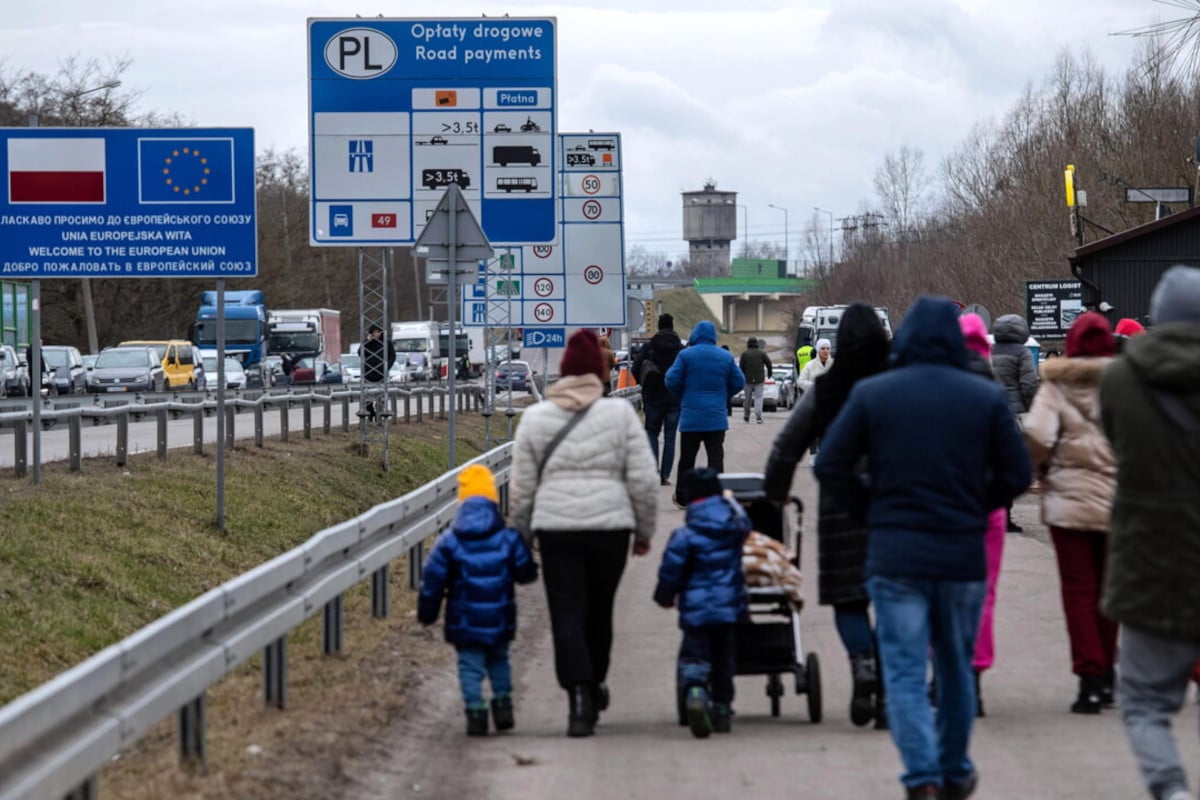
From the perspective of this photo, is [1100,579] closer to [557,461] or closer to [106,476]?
[557,461]

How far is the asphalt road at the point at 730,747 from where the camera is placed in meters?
7.08

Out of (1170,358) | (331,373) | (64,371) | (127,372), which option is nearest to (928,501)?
(1170,358)

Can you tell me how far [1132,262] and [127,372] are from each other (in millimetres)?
26777

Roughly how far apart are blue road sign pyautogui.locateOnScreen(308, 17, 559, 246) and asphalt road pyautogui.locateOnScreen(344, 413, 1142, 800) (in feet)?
34.8

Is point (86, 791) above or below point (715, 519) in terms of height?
below

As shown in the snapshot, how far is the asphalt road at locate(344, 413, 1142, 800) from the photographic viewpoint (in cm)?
708

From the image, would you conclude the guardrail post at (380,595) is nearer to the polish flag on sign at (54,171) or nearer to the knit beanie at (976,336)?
the knit beanie at (976,336)

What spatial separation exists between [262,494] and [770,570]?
13.3 metres

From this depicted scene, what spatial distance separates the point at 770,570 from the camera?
8398 millimetres

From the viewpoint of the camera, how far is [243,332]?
64688mm

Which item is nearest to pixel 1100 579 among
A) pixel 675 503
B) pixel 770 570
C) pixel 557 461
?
pixel 770 570

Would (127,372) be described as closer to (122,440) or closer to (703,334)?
(122,440)

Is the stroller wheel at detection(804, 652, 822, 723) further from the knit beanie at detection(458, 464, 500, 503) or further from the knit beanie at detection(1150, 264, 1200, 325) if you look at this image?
the knit beanie at detection(1150, 264, 1200, 325)

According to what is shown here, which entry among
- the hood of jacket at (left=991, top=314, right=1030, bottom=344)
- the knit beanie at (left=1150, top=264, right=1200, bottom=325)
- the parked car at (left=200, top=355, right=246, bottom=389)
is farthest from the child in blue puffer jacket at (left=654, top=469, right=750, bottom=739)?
the parked car at (left=200, top=355, right=246, bottom=389)
